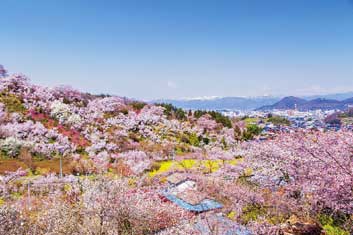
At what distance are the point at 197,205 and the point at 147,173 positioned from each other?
732cm

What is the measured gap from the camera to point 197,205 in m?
12.8

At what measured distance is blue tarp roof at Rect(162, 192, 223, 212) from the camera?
11752 millimetres

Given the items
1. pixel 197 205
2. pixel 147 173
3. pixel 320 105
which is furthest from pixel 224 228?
pixel 320 105

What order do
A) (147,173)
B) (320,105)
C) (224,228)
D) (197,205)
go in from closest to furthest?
1. (224,228)
2. (197,205)
3. (147,173)
4. (320,105)

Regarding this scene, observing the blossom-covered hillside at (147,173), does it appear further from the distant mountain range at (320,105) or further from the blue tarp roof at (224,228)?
the distant mountain range at (320,105)

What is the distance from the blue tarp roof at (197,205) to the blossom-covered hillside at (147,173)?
0.15 ft

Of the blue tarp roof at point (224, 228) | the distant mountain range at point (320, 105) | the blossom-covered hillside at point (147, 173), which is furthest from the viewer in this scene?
the distant mountain range at point (320, 105)

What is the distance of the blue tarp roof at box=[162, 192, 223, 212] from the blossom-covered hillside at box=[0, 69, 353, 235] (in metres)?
0.05

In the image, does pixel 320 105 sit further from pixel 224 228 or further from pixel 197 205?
pixel 224 228

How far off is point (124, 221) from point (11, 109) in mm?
15927

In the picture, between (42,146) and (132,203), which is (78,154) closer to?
(42,146)

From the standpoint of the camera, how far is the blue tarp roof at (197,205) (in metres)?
11.8

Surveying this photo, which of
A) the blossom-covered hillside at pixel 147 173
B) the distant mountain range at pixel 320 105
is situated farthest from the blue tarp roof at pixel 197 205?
the distant mountain range at pixel 320 105

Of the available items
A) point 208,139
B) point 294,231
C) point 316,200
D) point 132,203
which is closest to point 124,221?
point 132,203
